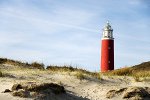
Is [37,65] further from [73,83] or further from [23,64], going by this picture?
[73,83]

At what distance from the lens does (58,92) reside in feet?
42.1

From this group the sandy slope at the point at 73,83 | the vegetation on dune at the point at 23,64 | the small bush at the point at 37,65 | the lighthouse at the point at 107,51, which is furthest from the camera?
the lighthouse at the point at 107,51

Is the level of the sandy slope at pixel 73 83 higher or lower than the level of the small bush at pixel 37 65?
lower

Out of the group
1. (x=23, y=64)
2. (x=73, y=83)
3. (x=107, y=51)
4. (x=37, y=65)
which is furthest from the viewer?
(x=107, y=51)

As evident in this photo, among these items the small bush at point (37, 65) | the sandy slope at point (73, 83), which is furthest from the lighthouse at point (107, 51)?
the sandy slope at point (73, 83)

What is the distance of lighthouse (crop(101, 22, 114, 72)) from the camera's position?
4528cm

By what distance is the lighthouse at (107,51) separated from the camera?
45.3 m

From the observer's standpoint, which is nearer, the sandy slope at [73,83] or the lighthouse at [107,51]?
the sandy slope at [73,83]

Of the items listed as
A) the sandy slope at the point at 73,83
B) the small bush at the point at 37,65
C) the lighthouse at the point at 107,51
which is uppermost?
the lighthouse at the point at 107,51

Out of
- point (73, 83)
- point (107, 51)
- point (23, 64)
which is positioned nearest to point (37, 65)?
point (23, 64)

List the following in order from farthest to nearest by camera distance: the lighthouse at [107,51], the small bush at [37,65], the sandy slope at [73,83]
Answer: the lighthouse at [107,51] → the small bush at [37,65] → the sandy slope at [73,83]

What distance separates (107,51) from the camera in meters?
45.7

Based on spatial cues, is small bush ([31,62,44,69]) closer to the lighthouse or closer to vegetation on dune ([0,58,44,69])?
vegetation on dune ([0,58,44,69])

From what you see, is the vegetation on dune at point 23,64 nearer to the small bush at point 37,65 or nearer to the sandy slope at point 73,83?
the small bush at point 37,65
